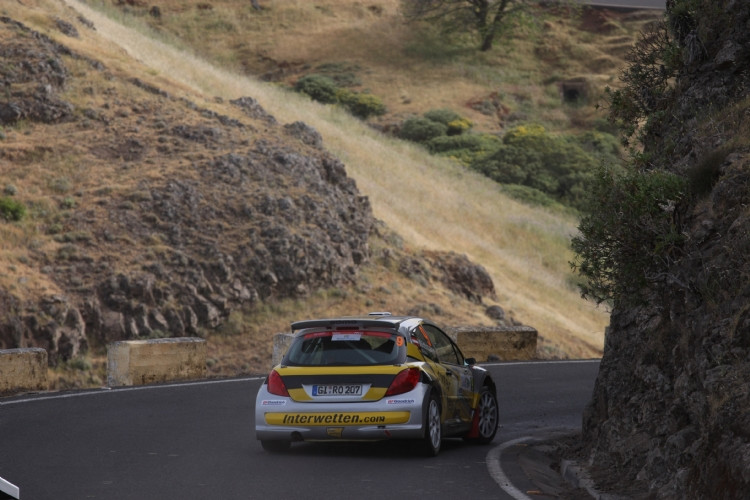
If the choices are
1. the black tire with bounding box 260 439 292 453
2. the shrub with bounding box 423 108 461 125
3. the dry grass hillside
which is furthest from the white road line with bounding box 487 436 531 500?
the shrub with bounding box 423 108 461 125

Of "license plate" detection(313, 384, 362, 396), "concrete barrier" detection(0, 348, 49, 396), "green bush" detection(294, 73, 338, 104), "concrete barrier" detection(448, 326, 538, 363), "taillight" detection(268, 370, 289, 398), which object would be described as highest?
"license plate" detection(313, 384, 362, 396)

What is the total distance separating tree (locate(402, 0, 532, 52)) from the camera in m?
84.9

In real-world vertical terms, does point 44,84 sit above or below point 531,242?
above

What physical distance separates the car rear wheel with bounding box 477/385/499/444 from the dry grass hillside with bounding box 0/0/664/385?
1421 cm

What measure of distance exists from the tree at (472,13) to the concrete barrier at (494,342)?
206ft

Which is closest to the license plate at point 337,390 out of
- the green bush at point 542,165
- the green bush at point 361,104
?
the green bush at point 542,165

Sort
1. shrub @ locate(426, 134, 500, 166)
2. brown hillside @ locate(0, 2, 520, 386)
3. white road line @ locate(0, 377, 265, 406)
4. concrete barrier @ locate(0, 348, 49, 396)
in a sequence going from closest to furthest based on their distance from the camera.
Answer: white road line @ locate(0, 377, 265, 406) < concrete barrier @ locate(0, 348, 49, 396) < brown hillside @ locate(0, 2, 520, 386) < shrub @ locate(426, 134, 500, 166)

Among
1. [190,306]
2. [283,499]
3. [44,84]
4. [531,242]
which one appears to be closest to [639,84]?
[283,499]

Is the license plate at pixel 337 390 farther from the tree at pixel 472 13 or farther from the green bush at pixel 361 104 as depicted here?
the tree at pixel 472 13

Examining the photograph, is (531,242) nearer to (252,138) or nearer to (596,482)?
(252,138)

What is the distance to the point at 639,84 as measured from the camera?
13602mm

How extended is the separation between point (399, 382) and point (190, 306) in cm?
1835

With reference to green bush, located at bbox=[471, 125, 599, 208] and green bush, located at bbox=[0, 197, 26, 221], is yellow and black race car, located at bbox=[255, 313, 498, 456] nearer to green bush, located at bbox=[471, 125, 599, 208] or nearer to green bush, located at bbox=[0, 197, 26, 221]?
green bush, located at bbox=[0, 197, 26, 221]

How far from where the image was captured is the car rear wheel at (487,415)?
13000mm
